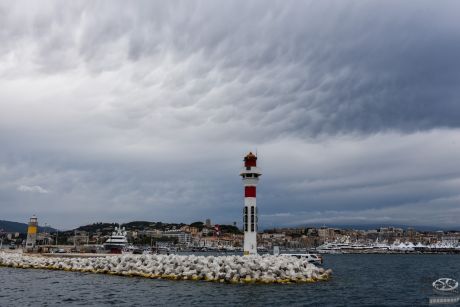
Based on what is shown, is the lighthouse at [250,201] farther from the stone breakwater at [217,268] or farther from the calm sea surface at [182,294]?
the calm sea surface at [182,294]

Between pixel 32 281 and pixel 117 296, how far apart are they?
11.0 meters

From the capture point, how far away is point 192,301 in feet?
79.8

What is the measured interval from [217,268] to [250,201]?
5498 mm

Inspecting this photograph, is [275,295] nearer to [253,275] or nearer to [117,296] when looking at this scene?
[253,275]

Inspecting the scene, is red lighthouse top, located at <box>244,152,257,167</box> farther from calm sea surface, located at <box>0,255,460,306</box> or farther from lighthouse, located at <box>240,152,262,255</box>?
calm sea surface, located at <box>0,255,460,306</box>

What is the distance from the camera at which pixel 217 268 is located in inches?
1294

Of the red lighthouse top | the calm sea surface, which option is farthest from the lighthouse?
the calm sea surface

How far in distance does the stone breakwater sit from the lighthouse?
1.45m

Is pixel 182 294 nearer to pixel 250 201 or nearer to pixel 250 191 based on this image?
pixel 250 201

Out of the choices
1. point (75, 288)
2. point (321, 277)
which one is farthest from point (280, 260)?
point (75, 288)

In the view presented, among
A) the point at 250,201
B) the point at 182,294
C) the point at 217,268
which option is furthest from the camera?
the point at 250,201

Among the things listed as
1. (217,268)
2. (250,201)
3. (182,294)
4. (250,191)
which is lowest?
(182,294)

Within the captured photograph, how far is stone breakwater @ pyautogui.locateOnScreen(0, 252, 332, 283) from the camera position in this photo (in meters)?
31.9

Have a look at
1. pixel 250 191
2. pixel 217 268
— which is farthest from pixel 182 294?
pixel 250 191
